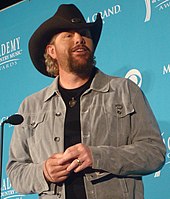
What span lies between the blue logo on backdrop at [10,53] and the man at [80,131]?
1.15m

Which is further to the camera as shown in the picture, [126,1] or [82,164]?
[126,1]

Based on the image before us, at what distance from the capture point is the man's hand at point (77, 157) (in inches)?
83.3

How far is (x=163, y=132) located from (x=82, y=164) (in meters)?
0.88

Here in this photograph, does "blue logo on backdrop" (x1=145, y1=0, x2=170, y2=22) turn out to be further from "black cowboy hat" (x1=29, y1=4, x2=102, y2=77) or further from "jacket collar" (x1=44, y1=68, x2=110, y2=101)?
"jacket collar" (x1=44, y1=68, x2=110, y2=101)

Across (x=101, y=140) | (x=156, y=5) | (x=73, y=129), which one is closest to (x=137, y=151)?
(x=101, y=140)

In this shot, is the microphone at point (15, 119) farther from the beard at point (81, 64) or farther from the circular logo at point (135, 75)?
the circular logo at point (135, 75)

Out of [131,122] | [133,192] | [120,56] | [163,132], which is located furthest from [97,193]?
[120,56]

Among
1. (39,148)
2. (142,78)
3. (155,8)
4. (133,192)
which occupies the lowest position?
(133,192)

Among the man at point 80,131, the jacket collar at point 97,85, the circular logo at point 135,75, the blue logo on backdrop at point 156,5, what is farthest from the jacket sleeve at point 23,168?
the blue logo on backdrop at point 156,5

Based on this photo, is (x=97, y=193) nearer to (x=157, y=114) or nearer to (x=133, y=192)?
(x=133, y=192)

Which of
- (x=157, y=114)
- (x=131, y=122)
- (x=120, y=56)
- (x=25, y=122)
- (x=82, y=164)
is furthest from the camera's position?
(x=120, y=56)

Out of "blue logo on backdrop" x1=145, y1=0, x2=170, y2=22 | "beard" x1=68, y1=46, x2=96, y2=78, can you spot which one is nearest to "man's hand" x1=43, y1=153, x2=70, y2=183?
"beard" x1=68, y1=46, x2=96, y2=78

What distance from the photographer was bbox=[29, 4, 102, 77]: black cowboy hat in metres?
2.42

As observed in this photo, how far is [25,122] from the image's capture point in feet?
7.96
